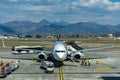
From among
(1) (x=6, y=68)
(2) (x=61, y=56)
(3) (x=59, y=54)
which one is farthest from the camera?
(3) (x=59, y=54)

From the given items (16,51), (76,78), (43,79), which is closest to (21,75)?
(43,79)

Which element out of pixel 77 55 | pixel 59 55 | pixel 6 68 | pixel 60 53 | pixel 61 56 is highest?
pixel 60 53

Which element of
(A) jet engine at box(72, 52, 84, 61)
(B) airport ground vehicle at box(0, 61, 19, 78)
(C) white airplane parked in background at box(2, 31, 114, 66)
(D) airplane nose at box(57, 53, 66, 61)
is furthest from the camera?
(A) jet engine at box(72, 52, 84, 61)

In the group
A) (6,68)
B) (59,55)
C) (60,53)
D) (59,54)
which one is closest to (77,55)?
(60,53)

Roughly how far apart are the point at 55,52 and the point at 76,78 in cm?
1450

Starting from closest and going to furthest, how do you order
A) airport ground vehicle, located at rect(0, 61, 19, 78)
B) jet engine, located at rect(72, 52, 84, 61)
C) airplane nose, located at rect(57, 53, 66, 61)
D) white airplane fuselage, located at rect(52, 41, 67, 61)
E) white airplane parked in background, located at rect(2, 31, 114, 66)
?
airport ground vehicle, located at rect(0, 61, 19, 78) → airplane nose, located at rect(57, 53, 66, 61) → white airplane fuselage, located at rect(52, 41, 67, 61) → white airplane parked in background, located at rect(2, 31, 114, 66) → jet engine, located at rect(72, 52, 84, 61)

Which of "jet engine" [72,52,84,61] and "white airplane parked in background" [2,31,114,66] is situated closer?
"white airplane parked in background" [2,31,114,66]

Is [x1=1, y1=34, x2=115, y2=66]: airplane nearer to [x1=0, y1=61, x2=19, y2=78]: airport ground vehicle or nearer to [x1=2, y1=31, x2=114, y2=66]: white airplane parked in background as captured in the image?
[x1=2, y1=31, x2=114, y2=66]: white airplane parked in background

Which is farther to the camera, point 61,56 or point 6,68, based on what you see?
point 61,56

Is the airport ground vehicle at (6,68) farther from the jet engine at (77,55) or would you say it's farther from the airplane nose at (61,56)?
the jet engine at (77,55)

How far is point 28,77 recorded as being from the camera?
51438 mm

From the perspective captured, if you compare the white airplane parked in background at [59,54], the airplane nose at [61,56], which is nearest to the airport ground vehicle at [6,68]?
the white airplane parked in background at [59,54]

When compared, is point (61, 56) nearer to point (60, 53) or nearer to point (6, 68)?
point (60, 53)

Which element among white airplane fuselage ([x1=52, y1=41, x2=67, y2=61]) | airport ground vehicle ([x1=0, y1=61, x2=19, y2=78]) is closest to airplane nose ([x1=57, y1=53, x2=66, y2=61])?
white airplane fuselage ([x1=52, y1=41, x2=67, y2=61])
